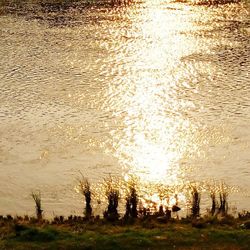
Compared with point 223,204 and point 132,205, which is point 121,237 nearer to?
point 132,205

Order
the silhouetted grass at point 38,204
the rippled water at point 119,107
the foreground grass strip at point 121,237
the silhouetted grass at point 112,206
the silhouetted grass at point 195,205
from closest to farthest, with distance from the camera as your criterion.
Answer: the foreground grass strip at point 121,237 → the silhouetted grass at point 112,206 → the silhouetted grass at point 195,205 → the silhouetted grass at point 38,204 → the rippled water at point 119,107

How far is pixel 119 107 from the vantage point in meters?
33.0

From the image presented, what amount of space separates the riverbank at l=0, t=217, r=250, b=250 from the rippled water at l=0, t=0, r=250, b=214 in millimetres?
2803

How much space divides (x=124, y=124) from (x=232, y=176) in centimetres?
806

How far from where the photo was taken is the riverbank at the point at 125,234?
56.2 feet

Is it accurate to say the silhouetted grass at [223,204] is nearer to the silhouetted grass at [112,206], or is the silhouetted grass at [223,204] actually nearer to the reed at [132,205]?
the reed at [132,205]

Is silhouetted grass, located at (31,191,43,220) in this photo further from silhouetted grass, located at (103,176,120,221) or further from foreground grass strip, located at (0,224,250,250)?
silhouetted grass, located at (103,176,120,221)

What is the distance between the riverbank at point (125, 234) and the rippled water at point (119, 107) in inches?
110

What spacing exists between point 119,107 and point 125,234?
15869 mm

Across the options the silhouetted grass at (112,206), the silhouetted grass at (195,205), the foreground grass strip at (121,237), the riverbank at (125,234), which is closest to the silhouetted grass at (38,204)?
the riverbank at (125,234)

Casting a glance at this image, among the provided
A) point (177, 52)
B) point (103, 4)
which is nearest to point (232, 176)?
point (177, 52)

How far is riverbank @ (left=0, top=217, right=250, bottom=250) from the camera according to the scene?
674 inches

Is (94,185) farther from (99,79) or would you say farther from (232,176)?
(99,79)

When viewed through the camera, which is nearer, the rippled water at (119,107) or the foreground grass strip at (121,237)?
the foreground grass strip at (121,237)
